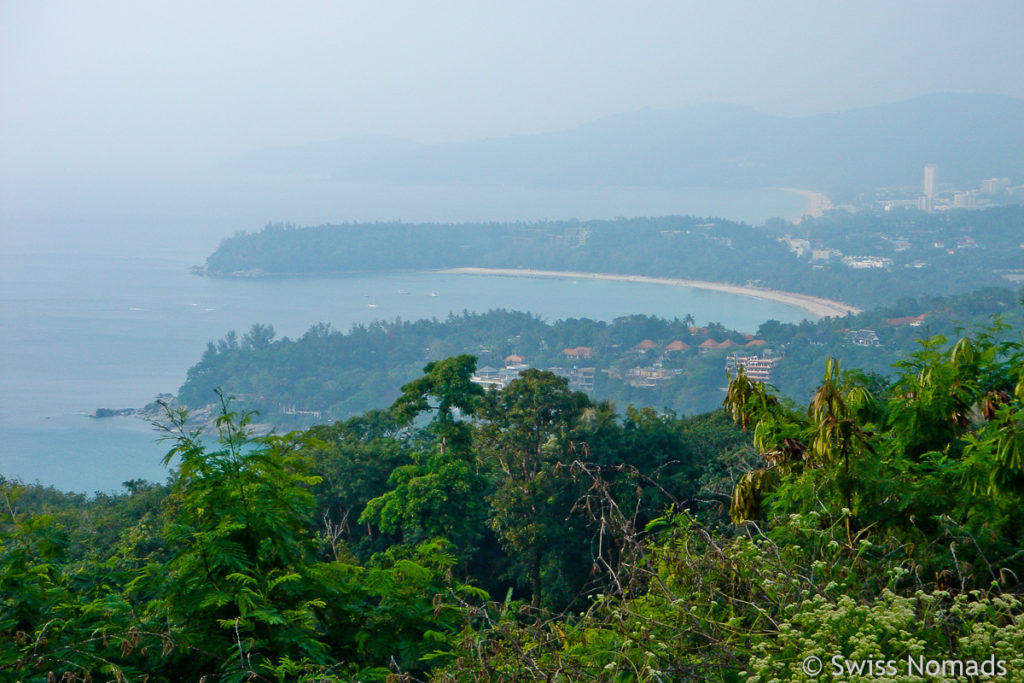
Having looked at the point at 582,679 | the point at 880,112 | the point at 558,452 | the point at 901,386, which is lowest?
the point at 558,452

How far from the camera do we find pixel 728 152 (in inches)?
4793

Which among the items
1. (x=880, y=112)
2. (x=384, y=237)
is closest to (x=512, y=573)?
(x=384, y=237)

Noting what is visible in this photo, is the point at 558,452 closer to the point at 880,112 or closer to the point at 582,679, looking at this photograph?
the point at 582,679

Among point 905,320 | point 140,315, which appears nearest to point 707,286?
point 905,320

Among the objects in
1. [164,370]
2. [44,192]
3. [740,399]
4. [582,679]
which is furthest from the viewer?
[44,192]

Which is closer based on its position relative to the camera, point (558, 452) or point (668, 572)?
point (668, 572)

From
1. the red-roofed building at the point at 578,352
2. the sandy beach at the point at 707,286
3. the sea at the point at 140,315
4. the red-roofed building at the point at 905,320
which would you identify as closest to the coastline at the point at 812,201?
the sandy beach at the point at 707,286

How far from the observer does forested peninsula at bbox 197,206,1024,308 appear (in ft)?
189

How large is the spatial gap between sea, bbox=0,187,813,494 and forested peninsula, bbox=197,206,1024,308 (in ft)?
7.35

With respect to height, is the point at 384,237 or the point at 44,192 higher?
the point at 44,192

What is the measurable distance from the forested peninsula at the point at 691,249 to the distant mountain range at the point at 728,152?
37664 millimetres

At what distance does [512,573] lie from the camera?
809 centimetres

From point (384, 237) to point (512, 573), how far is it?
61.1 meters

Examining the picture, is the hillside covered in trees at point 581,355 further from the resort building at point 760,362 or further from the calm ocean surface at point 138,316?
the calm ocean surface at point 138,316
